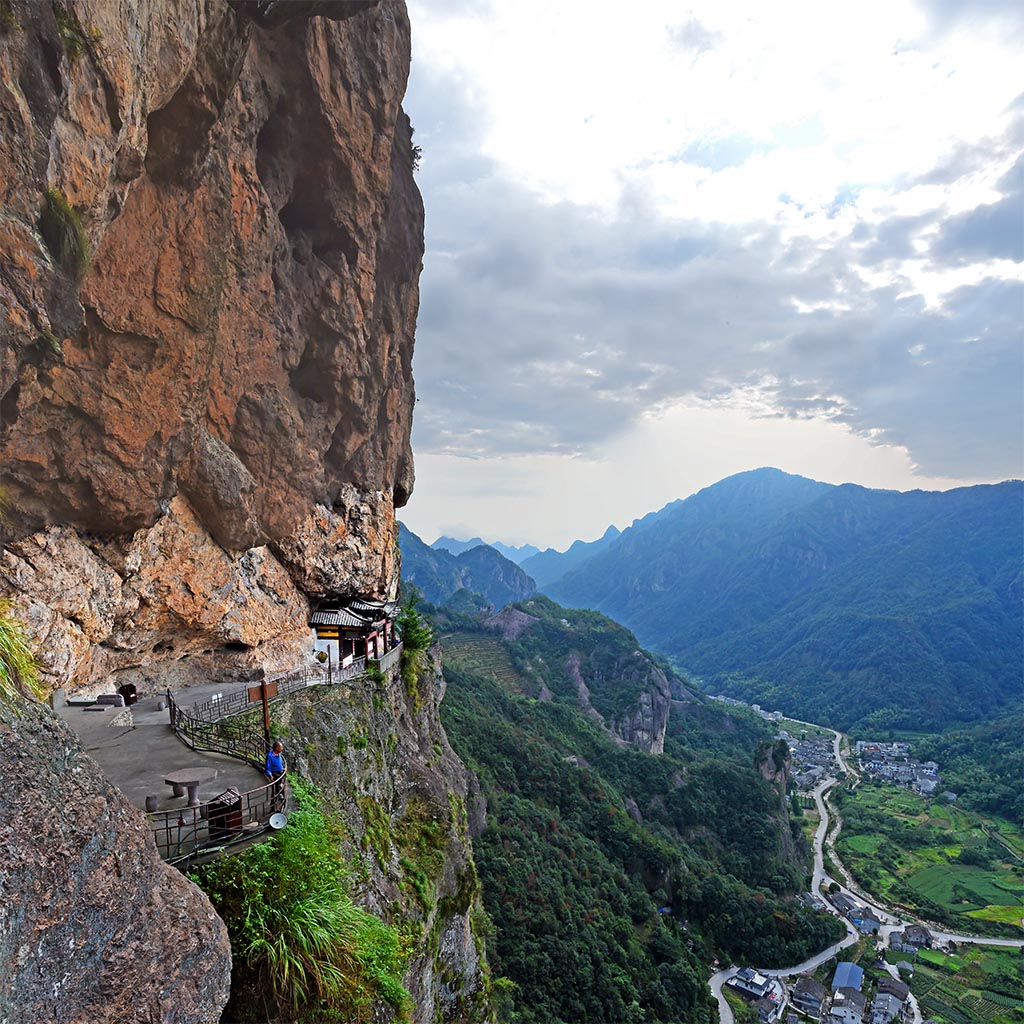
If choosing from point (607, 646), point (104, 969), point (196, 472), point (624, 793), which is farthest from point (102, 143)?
point (607, 646)

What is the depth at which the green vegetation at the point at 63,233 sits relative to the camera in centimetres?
758

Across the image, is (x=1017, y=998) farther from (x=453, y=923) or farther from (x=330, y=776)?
(x=330, y=776)

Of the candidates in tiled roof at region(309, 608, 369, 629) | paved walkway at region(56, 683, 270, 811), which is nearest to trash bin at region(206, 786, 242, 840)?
paved walkway at region(56, 683, 270, 811)

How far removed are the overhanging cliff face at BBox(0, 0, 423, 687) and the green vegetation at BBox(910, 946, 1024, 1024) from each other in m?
54.8

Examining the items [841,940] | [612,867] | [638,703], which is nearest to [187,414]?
[612,867]

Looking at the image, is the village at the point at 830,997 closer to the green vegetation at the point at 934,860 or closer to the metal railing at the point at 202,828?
the green vegetation at the point at 934,860

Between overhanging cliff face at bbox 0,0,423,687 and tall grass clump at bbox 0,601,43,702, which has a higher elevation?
overhanging cliff face at bbox 0,0,423,687

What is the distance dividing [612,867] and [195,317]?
139 feet

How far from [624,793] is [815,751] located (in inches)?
2763

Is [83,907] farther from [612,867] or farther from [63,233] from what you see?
[612,867]

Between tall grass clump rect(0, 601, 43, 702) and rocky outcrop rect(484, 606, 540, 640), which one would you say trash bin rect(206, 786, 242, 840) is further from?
rocky outcrop rect(484, 606, 540, 640)

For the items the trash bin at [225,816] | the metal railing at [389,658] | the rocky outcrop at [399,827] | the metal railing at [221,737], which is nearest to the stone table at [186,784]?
the trash bin at [225,816]

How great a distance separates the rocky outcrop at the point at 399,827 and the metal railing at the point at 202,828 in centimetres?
367

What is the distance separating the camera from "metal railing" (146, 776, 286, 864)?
6.98 meters
